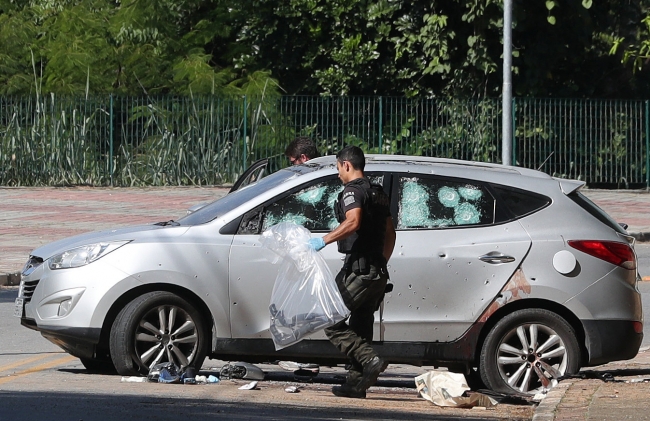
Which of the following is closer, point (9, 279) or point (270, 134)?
point (9, 279)

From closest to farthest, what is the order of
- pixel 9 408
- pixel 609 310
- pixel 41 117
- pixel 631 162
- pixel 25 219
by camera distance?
1. pixel 9 408
2. pixel 609 310
3. pixel 25 219
4. pixel 41 117
5. pixel 631 162

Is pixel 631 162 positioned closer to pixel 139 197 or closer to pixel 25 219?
pixel 139 197

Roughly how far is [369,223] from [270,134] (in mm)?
19253

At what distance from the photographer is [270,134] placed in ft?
86.9

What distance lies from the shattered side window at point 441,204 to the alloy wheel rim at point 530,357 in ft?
2.65

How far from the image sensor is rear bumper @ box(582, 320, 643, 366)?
25.6 feet

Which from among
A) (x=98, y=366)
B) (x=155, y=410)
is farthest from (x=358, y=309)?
(x=98, y=366)

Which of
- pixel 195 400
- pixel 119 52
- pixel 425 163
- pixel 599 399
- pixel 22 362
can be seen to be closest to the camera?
pixel 195 400

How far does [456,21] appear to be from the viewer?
28.4 metres

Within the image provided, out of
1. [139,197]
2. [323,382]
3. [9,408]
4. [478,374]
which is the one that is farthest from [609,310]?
[139,197]

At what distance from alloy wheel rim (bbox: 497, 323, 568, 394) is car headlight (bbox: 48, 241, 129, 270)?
269 centimetres

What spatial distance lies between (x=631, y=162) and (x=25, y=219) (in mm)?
14662

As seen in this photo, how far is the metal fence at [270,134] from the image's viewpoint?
2567 cm

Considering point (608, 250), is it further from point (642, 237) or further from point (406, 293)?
point (642, 237)
